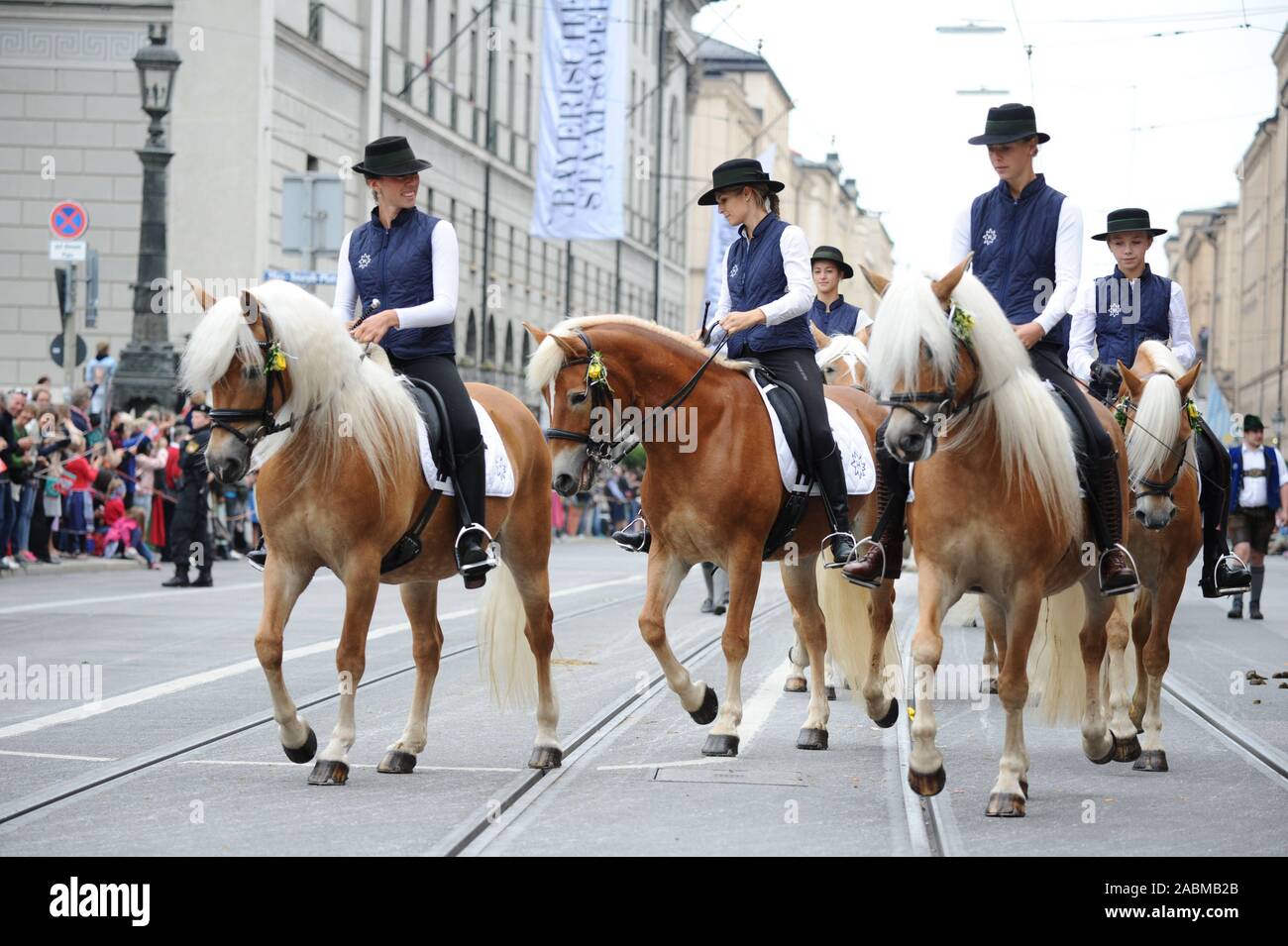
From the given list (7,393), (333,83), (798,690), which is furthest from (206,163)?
(798,690)

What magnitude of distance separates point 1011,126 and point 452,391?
3.02 m

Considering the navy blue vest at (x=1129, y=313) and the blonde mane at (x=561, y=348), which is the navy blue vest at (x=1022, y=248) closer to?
the blonde mane at (x=561, y=348)

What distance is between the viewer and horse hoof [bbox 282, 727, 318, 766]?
8234 mm

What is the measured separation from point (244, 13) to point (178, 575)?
617 inches

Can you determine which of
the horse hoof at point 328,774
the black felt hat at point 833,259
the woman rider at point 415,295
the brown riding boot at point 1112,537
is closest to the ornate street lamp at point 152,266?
the black felt hat at point 833,259

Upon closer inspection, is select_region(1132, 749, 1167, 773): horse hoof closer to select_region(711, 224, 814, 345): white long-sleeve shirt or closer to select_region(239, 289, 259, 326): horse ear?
select_region(711, 224, 814, 345): white long-sleeve shirt

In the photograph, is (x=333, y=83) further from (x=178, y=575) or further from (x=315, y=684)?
(x=315, y=684)

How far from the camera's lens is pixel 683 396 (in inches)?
365

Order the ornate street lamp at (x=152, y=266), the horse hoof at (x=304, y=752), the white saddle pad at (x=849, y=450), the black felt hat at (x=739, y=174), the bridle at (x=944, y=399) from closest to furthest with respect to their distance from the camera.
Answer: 1. the bridle at (x=944, y=399)
2. the horse hoof at (x=304, y=752)
3. the white saddle pad at (x=849, y=450)
4. the black felt hat at (x=739, y=174)
5. the ornate street lamp at (x=152, y=266)

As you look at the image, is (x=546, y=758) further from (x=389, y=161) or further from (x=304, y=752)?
(x=389, y=161)

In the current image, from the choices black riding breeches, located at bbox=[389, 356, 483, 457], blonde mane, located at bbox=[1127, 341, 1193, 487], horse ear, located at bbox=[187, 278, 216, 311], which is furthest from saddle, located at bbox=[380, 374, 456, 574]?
blonde mane, located at bbox=[1127, 341, 1193, 487]

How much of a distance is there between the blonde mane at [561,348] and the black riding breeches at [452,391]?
1.19 feet

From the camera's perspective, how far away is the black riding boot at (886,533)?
8711 mm

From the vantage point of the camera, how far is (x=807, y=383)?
32.9ft
